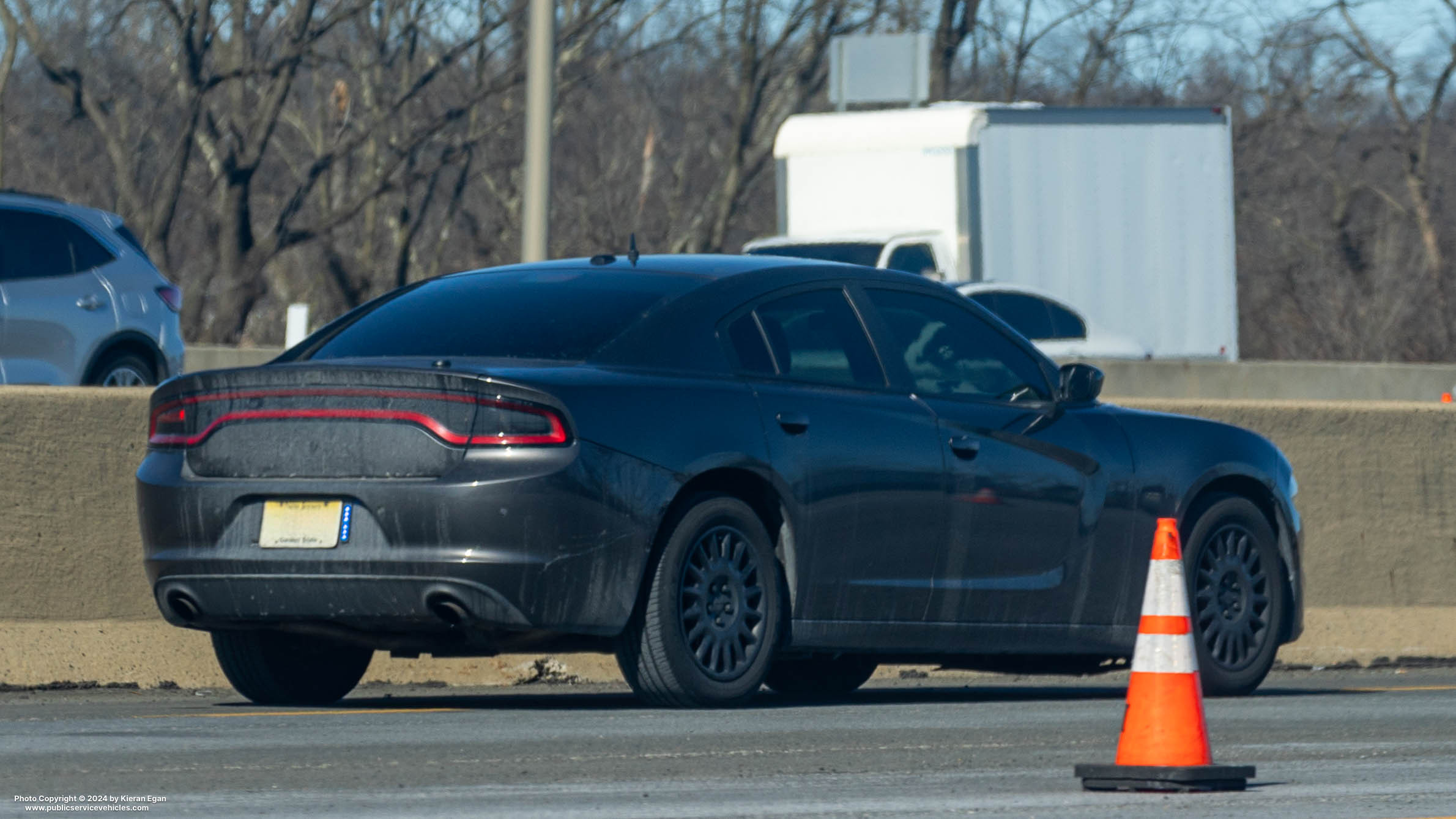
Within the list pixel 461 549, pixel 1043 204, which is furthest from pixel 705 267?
pixel 1043 204

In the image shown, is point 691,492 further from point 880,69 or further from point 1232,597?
point 880,69

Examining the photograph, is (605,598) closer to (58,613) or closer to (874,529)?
(874,529)

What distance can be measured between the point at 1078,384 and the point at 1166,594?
246cm

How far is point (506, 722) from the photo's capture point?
771 centimetres

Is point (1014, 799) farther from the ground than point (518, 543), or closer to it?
closer to it

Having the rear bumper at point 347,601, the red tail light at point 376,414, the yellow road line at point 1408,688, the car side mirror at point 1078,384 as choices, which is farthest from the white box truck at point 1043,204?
the rear bumper at point 347,601

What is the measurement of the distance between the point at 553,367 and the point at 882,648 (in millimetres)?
1569

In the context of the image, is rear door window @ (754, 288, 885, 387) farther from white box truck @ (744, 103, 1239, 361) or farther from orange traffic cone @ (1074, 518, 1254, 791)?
white box truck @ (744, 103, 1239, 361)

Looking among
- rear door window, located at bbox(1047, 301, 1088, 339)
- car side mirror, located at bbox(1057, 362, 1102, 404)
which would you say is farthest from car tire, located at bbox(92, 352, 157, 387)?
rear door window, located at bbox(1047, 301, 1088, 339)

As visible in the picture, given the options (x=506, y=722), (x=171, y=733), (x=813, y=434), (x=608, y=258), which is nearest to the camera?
(x=171, y=733)

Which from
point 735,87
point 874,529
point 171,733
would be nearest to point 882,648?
point 874,529

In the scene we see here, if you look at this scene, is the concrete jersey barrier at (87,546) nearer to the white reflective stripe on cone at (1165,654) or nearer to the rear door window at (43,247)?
the white reflective stripe on cone at (1165,654)

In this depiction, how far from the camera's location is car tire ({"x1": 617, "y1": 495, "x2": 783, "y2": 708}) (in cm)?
780

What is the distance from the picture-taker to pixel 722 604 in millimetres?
8000
